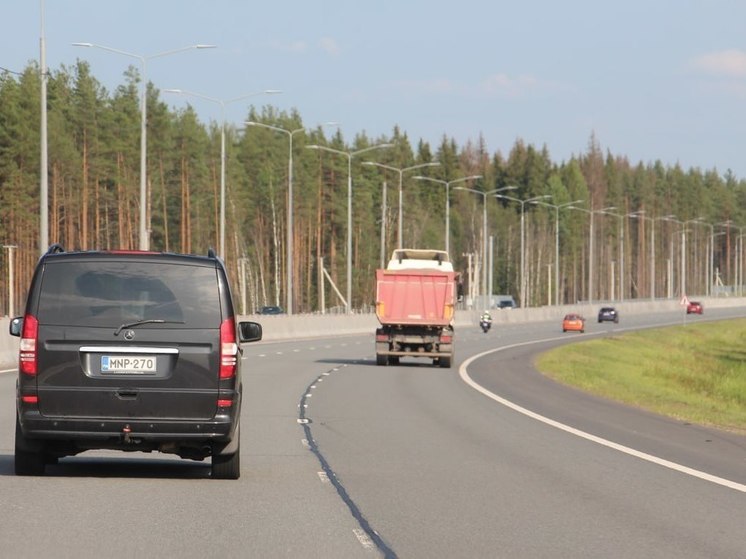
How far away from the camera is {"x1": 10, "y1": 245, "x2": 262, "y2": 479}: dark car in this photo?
1336 cm

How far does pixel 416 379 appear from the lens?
37.0 meters

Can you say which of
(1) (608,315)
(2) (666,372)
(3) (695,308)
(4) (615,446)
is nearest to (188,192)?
Result: (1) (608,315)

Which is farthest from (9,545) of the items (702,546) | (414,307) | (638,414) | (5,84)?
(5,84)

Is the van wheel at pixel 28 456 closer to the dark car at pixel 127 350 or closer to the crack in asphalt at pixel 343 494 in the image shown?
the dark car at pixel 127 350

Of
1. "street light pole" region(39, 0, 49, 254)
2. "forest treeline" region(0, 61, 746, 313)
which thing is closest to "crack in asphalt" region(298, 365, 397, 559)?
"street light pole" region(39, 0, 49, 254)

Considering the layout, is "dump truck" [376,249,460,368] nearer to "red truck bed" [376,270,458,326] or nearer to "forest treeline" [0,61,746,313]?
"red truck bed" [376,270,458,326]

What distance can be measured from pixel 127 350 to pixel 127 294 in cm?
46

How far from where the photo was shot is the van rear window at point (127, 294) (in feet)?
43.8

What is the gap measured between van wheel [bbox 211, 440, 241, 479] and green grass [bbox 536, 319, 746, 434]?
1014 centimetres

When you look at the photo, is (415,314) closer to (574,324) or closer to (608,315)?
(574,324)

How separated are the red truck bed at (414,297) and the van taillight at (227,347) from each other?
30661 millimetres

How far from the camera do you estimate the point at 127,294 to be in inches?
528

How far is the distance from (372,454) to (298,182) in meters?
143

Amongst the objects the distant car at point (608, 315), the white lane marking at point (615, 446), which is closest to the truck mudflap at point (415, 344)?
the white lane marking at point (615, 446)
